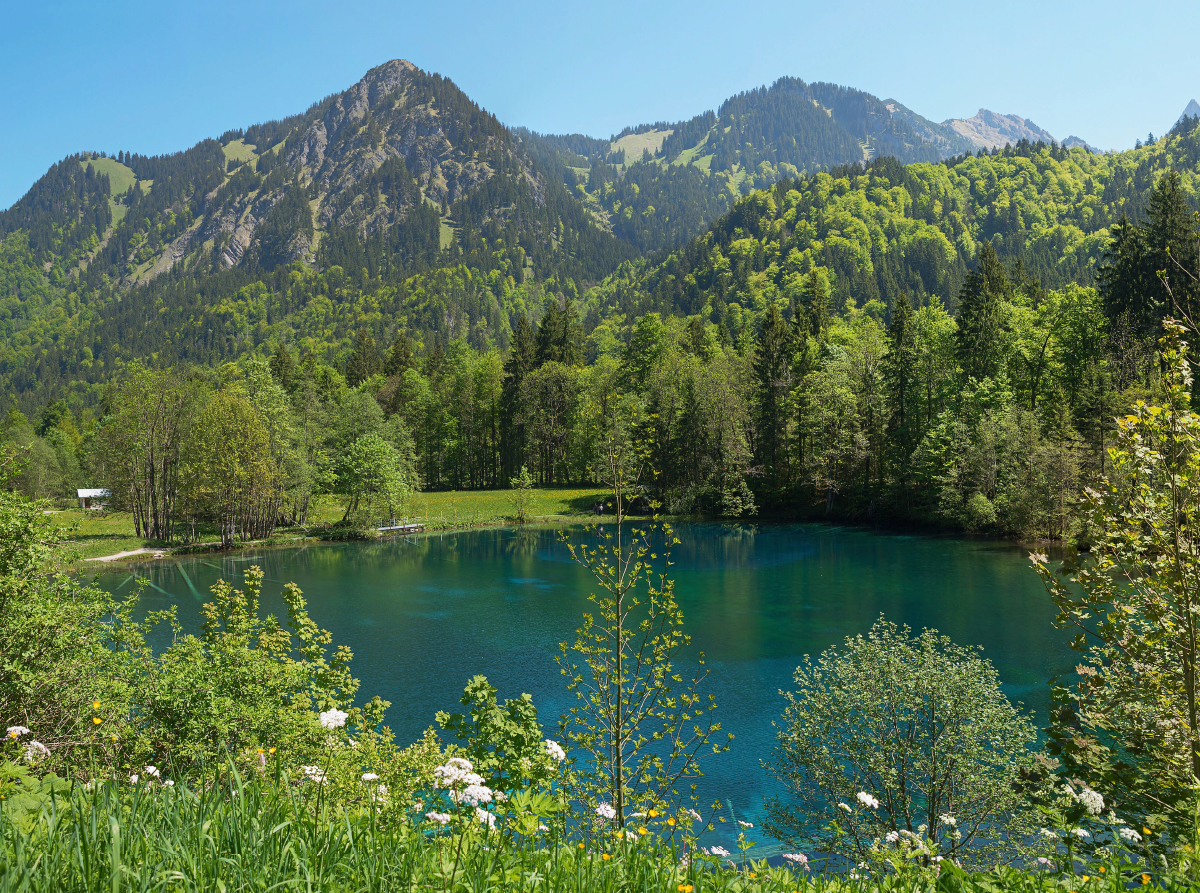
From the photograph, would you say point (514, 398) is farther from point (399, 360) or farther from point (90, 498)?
point (90, 498)

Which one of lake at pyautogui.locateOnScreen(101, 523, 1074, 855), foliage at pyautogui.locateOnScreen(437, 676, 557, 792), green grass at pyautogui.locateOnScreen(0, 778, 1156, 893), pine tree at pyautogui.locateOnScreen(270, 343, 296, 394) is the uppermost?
pine tree at pyautogui.locateOnScreen(270, 343, 296, 394)

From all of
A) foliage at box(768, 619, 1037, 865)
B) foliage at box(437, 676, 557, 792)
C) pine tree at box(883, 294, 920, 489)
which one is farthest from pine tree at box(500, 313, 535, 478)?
foliage at box(437, 676, 557, 792)

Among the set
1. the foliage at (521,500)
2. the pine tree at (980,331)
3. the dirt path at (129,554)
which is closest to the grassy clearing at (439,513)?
the foliage at (521,500)

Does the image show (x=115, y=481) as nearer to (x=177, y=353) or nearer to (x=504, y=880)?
(x=504, y=880)

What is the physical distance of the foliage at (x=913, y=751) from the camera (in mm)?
10672

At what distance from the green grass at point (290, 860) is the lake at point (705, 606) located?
10064 mm

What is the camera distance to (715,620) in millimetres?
28172

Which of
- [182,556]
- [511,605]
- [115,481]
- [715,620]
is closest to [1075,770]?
[715,620]

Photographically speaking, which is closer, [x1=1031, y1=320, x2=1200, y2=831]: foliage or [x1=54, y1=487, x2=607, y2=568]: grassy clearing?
[x1=1031, y1=320, x2=1200, y2=831]: foliage

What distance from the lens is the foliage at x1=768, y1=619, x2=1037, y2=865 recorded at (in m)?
10.7

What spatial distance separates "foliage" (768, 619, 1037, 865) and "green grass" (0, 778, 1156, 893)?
7460 mm

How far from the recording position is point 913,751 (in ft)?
36.9

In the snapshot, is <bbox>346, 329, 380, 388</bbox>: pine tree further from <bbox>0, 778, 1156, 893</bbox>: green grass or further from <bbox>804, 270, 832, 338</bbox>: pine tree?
<bbox>0, 778, 1156, 893</bbox>: green grass

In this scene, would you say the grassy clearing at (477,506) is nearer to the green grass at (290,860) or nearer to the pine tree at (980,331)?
the pine tree at (980,331)
